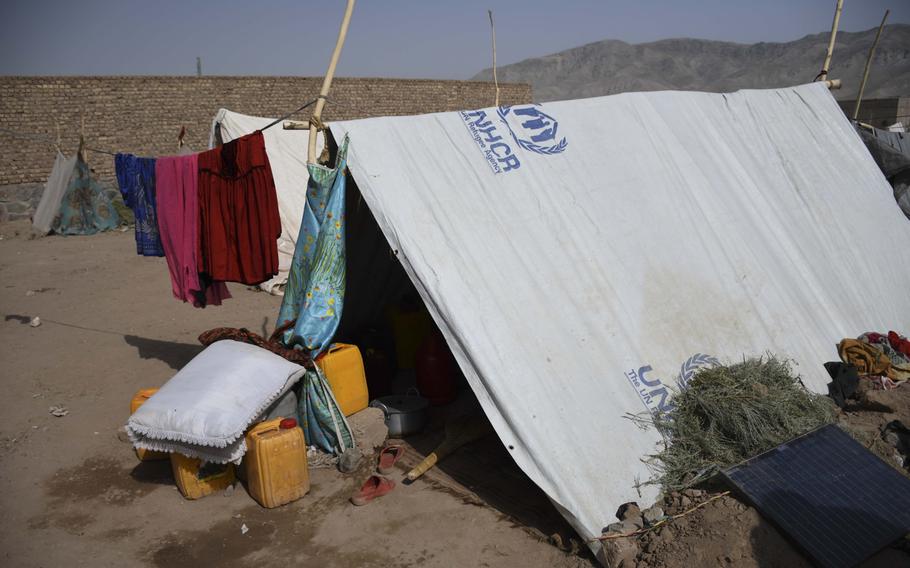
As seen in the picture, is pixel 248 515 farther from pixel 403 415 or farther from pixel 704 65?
pixel 704 65

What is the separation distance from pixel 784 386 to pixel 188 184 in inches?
163

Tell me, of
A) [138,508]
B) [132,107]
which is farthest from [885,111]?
[132,107]

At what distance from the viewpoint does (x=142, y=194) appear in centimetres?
494

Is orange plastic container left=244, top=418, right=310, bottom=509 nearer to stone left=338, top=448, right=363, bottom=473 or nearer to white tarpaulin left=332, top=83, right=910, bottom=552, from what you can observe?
stone left=338, top=448, right=363, bottom=473

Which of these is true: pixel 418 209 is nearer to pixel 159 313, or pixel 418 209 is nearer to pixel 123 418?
pixel 123 418

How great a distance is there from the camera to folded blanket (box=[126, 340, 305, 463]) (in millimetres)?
3473

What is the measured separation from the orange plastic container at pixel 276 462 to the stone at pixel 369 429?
1.65ft

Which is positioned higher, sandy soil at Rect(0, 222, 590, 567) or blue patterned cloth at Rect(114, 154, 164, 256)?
blue patterned cloth at Rect(114, 154, 164, 256)

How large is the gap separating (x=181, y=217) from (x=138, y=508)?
6.54ft

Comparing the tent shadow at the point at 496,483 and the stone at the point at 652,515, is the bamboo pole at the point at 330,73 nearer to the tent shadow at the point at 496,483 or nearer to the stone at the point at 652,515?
the tent shadow at the point at 496,483

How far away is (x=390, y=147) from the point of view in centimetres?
399

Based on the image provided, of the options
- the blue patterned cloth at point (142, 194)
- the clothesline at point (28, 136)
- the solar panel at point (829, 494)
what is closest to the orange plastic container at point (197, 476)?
the blue patterned cloth at point (142, 194)

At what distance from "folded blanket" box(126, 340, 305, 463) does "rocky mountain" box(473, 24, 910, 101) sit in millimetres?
41718

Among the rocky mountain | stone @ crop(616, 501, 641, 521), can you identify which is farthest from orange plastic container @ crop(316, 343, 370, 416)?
the rocky mountain
